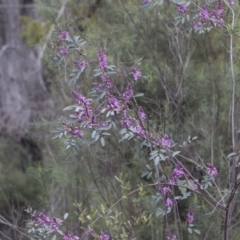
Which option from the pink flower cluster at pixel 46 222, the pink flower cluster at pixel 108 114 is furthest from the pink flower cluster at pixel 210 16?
the pink flower cluster at pixel 46 222

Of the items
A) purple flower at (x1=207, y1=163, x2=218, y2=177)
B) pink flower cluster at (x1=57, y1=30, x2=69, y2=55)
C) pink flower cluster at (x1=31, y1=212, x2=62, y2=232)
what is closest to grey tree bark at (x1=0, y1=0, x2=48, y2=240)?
pink flower cluster at (x1=57, y1=30, x2=69, y2=55)

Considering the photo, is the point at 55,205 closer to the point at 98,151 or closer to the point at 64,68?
the point at 98,151

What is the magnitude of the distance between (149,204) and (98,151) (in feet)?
2.05

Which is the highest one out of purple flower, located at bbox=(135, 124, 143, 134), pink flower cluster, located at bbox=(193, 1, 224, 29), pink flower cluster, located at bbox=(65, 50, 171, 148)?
pink flower cluster, located at bbox=(193, 1, 224, 29)

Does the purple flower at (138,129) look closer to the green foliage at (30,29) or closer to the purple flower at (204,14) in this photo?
the purple flower at (204,14)

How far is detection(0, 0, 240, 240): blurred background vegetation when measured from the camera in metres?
5.47

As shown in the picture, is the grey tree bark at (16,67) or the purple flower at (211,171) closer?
the purple flower at (211,171)

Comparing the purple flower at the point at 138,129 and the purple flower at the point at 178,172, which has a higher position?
the purple flower at the point at 138,129

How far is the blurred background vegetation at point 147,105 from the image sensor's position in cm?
547

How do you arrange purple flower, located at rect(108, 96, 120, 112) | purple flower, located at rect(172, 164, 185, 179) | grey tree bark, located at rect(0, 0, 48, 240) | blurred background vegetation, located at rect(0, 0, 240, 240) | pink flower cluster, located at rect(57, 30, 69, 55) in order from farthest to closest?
grey tree bark, located at rect(0, 0, 48, 240), blurred background vegetation, located at rect(0, 0, 240, 240), pink flower cluster, located at rect(57, 30, 69, 55), purple flower, located at rect(172, 164, 185, 179), purple flower, located at rect(108, 96, 120, 112)

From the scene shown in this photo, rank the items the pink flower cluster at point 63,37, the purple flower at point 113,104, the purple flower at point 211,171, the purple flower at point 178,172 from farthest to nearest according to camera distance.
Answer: the pink flower cluster at point 63,37
the purple flower at point 211,171
the purple flower at point 178,172
the purple flower at point 113,104

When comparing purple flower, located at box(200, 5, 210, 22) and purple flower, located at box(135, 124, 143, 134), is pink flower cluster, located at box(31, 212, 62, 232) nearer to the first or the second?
purple flower, located at box(135, 124, 143, 134)

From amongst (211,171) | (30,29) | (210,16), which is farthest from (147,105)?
(30,29)

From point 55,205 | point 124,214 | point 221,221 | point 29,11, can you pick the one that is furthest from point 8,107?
point 221,221
